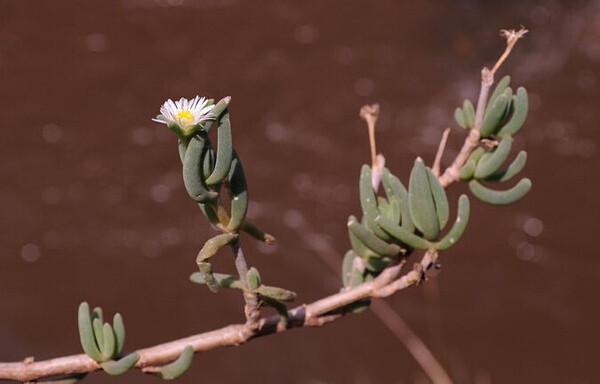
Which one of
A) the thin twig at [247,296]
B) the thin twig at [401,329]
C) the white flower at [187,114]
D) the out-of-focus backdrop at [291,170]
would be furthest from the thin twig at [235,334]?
the out-of-focus backdrop at [291,170]

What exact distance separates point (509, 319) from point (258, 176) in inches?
33.3

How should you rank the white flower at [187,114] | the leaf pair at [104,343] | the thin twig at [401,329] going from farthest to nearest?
the thin twig at [401,329] < the leaf pair at [104,343] < the white flower at [187,114]

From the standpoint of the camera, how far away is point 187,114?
0.57 m

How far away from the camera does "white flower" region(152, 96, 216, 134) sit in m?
0.56

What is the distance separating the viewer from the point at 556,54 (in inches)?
105

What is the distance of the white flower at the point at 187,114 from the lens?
0.56m

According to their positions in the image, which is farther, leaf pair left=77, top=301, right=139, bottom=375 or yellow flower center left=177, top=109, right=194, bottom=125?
leaf pair left=77, top=301, right=139, bottom=375

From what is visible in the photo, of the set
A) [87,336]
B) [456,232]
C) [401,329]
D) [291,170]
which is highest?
[291,170]

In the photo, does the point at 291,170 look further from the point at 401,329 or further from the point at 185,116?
the point at 185,116

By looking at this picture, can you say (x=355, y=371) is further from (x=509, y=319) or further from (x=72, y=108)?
(x=72, y=108)

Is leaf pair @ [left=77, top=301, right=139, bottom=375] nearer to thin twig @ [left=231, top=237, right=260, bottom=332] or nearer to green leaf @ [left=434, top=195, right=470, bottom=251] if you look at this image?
thin twig @ [left=231, top=237, right=260, bottom=332]

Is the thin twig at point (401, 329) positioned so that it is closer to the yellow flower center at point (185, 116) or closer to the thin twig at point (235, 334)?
the thin twig at point (235, 334)

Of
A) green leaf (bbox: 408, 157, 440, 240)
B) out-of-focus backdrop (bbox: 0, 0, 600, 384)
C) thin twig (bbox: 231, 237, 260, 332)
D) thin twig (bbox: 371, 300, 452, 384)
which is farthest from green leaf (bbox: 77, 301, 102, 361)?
out-of-focus backdrop (bbox: 0, 0, 600, 384)

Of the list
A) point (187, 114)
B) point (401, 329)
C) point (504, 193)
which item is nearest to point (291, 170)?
point (401, 329)
